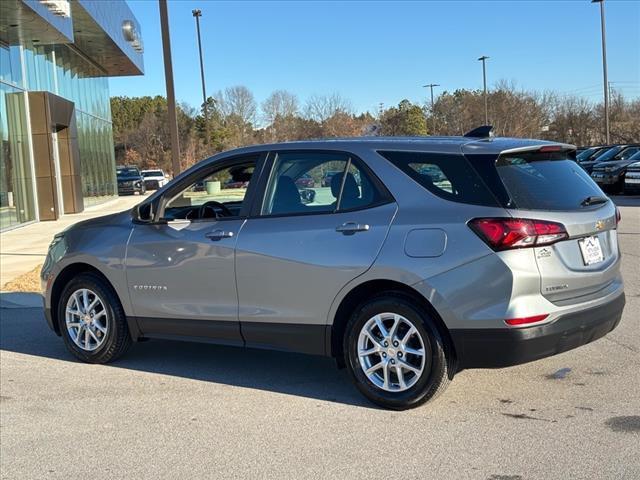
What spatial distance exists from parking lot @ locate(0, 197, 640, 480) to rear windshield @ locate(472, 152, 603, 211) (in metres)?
1.37

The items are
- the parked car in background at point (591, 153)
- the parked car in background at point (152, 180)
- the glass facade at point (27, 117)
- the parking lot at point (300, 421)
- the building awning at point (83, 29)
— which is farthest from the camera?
the parked car in background at point (152, 180)

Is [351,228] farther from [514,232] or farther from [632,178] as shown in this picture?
[632,178]

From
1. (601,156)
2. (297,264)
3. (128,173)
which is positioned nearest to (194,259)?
(297,264)

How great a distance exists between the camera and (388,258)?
176 inches

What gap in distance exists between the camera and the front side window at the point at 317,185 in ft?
15.6

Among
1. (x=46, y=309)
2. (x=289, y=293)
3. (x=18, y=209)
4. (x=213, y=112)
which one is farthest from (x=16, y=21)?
(x=213, y=112)

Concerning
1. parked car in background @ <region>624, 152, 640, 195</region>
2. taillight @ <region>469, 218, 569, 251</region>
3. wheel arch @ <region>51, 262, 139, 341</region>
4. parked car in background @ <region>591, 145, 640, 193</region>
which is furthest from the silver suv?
parked car in background @ <region>591, 145, 640, 193</region>

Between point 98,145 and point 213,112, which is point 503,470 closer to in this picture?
point 98,145

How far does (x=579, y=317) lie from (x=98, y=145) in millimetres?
30368

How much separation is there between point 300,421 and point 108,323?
2235 mm

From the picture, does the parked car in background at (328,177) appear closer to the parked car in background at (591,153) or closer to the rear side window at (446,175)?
the rear side window at (446,175)

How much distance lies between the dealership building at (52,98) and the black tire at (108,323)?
482 inches

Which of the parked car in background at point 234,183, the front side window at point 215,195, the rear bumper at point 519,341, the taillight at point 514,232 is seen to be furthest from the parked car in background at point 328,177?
the rear bumper at point 519,341

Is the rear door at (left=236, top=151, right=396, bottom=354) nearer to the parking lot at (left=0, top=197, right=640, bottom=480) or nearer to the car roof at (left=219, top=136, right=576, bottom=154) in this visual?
the car roof at (left=219, top=136, right=576, bottom=154)
